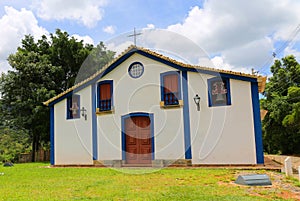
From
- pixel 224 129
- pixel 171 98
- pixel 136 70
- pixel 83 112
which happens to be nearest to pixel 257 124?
pixel 224 129

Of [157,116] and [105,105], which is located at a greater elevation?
[105,105]

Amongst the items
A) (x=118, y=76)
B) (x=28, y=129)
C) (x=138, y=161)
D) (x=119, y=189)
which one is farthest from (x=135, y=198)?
(x=28, y=129)

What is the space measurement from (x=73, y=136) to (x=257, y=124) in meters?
8.19

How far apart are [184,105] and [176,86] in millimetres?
900

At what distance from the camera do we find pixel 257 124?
11.1 metres

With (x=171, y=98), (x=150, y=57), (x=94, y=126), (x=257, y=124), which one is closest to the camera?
(x=257, y=124)

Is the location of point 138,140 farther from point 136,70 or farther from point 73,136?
point 73,136

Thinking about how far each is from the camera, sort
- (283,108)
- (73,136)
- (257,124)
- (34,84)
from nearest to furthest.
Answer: (257,124), (73,136), (34,84), (283,108)

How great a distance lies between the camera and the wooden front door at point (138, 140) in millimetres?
13008

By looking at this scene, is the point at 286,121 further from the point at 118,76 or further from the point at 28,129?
the point at 28,129

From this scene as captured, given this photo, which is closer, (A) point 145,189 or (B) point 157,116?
(A) point 145,189

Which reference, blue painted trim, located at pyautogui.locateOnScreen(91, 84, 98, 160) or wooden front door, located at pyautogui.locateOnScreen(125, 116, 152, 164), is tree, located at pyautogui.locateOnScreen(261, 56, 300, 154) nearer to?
wooden front door, located at pyautogui.locateOnScreen(125, 116, 152, 164)

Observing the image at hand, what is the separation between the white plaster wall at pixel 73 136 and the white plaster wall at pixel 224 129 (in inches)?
194

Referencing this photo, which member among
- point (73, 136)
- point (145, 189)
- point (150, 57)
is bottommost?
point (145, 189)
